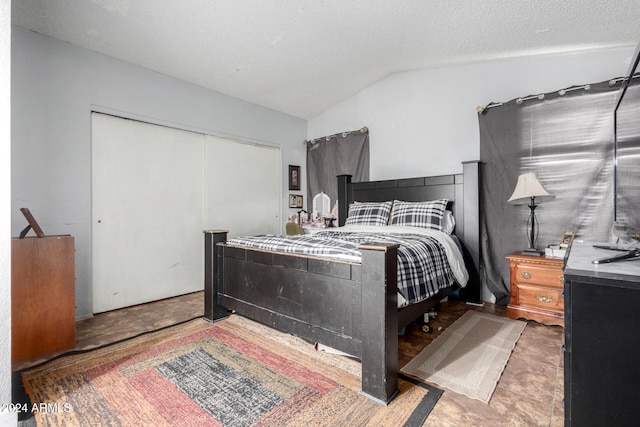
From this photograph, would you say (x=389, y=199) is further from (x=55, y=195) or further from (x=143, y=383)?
(x=55, y=195)

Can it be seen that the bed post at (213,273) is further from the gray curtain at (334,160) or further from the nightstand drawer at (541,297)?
the nightstand drawer at (541,297)

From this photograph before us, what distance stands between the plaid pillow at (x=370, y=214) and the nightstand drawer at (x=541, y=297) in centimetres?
139

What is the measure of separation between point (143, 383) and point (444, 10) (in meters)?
3.25

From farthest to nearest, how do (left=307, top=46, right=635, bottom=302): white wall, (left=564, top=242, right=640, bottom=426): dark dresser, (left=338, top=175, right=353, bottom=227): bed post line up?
(left=338, top=175, right=353, bottom=227): bed post → (left=307, top=46, right=635, bottom=302): white wall → (left=564, top=242, right=640, bottom=426): dark dresser

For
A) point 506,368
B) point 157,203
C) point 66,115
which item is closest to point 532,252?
point 506,368

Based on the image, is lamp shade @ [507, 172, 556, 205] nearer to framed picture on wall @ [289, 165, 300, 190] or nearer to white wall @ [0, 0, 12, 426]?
framed picture on wall @ [289, 165, 300, 190]

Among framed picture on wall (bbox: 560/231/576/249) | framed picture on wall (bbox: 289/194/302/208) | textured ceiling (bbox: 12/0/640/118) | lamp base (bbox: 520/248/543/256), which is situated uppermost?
textured ceiling (bbox: 12/0/640/118)

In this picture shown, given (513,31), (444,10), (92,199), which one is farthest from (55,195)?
(513,31)

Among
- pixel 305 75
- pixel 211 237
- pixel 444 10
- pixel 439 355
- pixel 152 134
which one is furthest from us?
pixel 305 75

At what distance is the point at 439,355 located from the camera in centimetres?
190

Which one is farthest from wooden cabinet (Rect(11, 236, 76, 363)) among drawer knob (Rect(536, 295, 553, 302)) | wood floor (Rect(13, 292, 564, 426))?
drawer knob (Rect(536, 295, 553, 302))

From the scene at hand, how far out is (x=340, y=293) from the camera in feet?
5.36

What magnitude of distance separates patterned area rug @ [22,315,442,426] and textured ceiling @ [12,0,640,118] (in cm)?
253

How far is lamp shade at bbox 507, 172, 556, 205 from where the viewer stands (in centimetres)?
251
